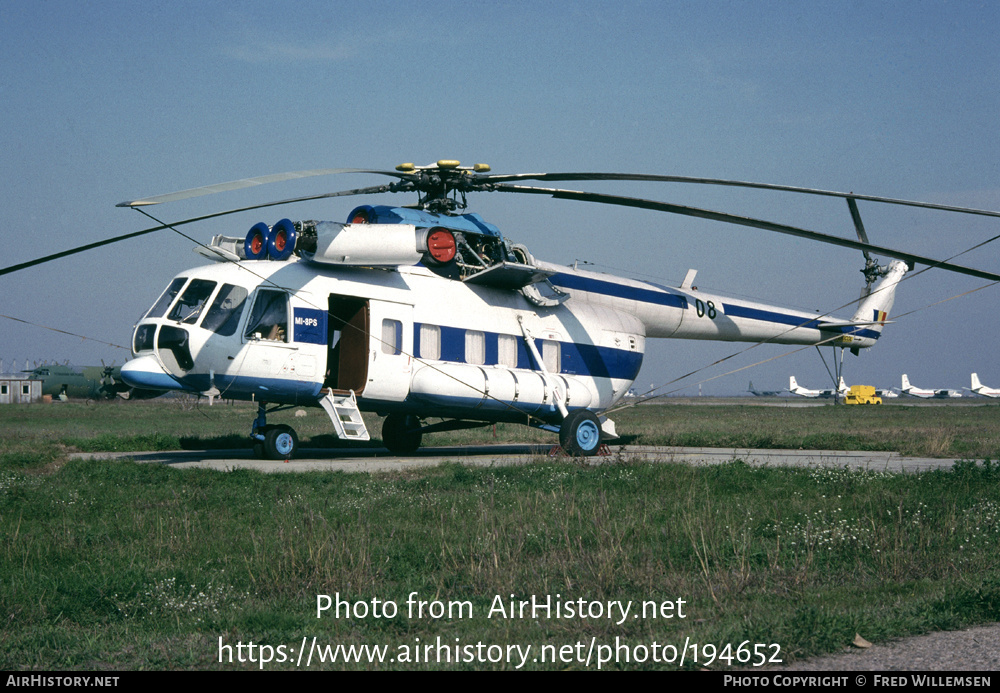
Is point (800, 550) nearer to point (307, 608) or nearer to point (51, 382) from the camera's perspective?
point (307, 608)

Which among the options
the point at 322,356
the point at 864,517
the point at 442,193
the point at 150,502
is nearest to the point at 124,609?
the point at 150,502

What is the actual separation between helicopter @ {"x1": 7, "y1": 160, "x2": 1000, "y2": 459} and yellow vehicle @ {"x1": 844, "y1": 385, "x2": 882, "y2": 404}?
271ft

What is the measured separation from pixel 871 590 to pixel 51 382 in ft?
266

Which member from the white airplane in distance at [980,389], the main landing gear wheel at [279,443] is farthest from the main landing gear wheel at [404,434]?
the white airplane in distance at [980,389]

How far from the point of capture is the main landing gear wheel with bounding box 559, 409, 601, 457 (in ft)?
59.8

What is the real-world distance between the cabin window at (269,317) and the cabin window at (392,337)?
6.30ft

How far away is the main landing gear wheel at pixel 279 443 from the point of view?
54.6 feet

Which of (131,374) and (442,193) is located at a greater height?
(442,193)

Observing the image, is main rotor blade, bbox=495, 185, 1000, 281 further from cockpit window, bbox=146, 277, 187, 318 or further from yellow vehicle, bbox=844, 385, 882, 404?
yellow vehicle, bbox=844, 385, 882, 404

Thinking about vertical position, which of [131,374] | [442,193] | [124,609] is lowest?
[124,609]

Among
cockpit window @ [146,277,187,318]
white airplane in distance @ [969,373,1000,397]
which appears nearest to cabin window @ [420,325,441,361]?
cockpit window @ [146,277,187,318]

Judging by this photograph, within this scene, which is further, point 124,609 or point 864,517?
point 864,517
